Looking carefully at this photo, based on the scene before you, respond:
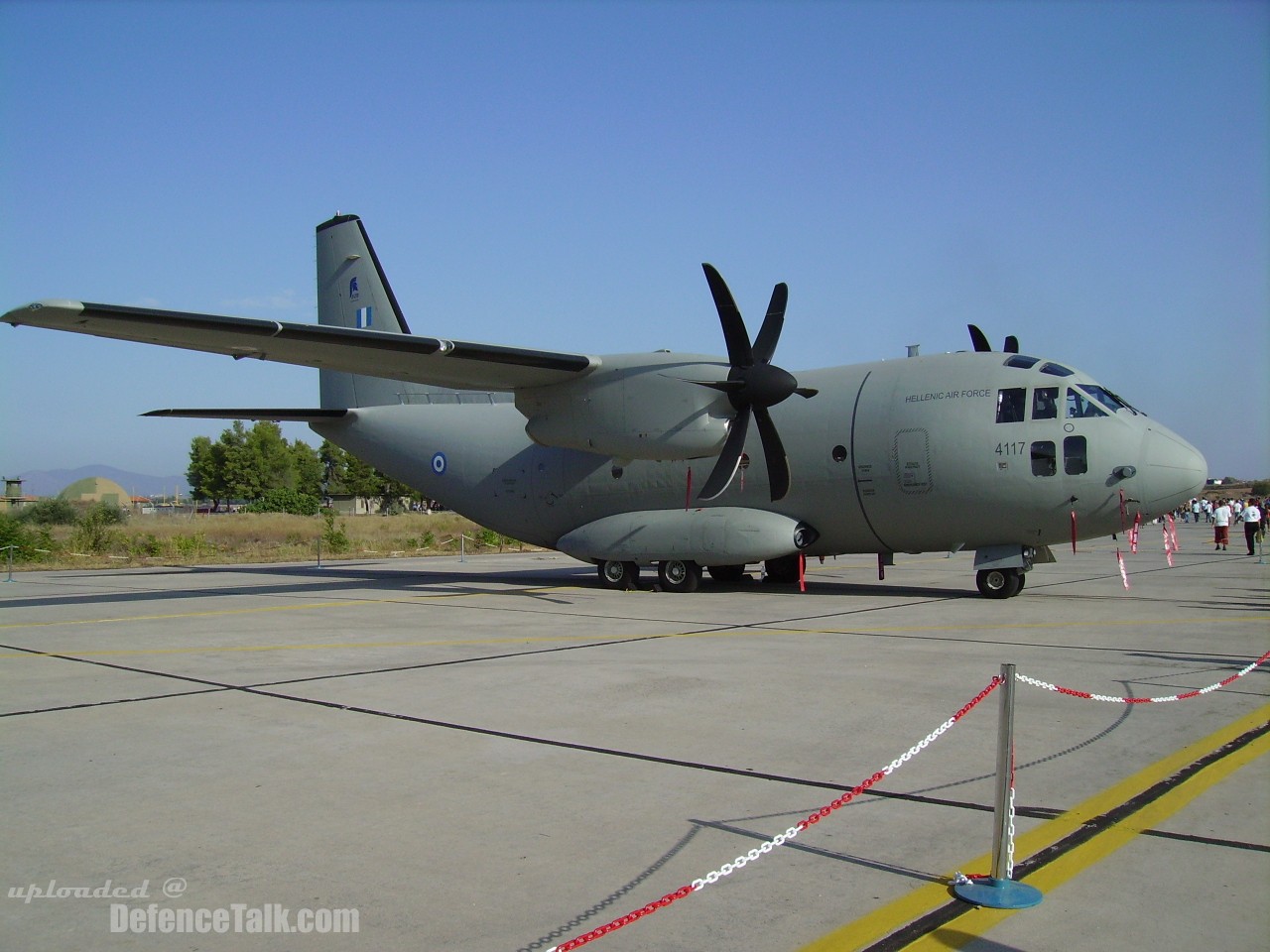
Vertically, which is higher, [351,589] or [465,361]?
[465,361]

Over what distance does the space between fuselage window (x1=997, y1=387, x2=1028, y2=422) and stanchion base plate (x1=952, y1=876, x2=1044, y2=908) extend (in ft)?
41.0

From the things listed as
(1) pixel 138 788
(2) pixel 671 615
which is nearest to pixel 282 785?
(1) pixel 138 788

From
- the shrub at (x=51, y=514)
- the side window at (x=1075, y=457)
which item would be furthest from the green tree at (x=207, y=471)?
the side window at (x=1075, y=457)

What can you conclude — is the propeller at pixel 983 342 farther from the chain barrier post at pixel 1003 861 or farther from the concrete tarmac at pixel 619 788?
the chain barrier post at pixel 1003 861

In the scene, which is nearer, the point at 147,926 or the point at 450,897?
the point at 147,926

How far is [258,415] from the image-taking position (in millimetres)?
21312

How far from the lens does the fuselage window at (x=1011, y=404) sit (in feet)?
51.5

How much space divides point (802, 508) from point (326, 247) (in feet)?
44.8

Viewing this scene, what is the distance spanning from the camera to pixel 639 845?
192 inches

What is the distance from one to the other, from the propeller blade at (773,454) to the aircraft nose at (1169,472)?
219 inches

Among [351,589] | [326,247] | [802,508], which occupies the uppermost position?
[326,247]

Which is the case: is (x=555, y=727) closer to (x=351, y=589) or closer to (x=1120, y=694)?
(x=1120, y=694)

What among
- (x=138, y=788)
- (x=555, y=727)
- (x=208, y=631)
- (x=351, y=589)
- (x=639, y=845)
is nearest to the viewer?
(x=639, y=845)

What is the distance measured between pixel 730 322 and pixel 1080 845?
11.9 metres
